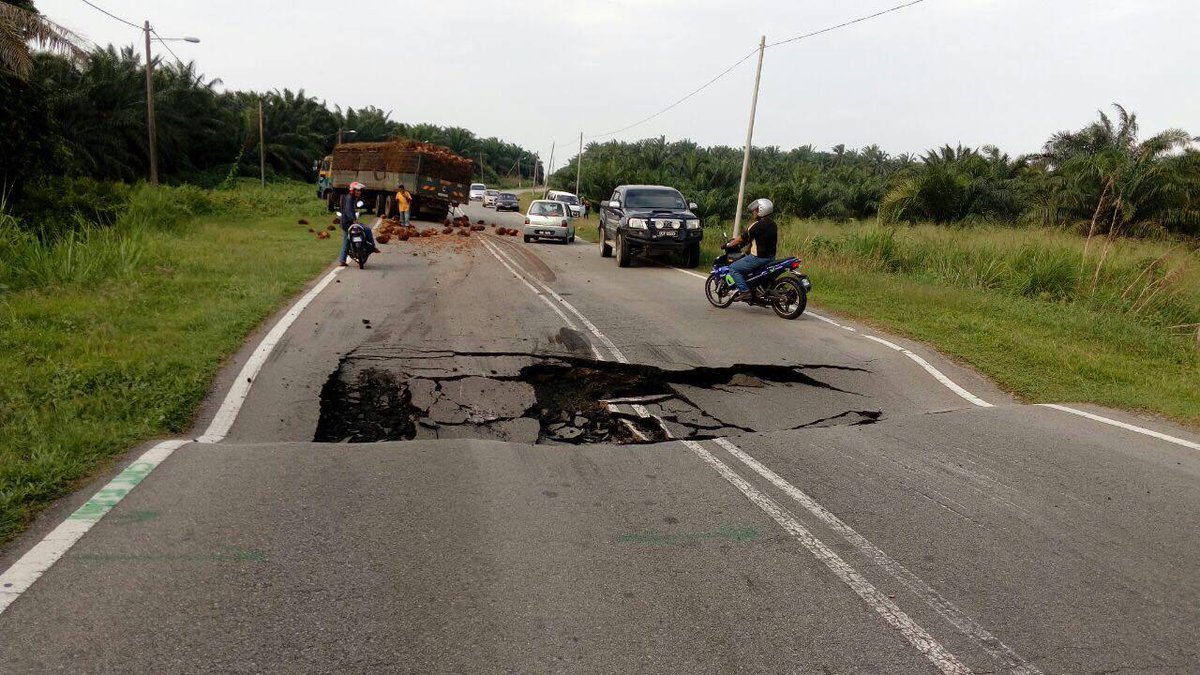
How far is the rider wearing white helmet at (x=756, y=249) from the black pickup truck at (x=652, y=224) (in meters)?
6.29

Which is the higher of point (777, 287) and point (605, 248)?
point (777, 287)

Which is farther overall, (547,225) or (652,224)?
(547,225)

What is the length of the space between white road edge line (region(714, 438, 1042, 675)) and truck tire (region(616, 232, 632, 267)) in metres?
14.1

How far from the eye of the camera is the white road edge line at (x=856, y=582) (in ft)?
10.8

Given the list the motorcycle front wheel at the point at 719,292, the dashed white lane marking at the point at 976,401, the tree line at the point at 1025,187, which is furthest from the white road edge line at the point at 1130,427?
the tree line at the point at 1025,187

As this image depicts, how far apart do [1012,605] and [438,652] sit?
2.57 meters

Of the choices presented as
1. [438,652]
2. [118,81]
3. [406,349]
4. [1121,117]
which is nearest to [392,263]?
[406,349]

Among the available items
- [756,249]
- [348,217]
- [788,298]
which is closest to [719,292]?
[756,249]

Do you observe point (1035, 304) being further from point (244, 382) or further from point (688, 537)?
point (244, 382)

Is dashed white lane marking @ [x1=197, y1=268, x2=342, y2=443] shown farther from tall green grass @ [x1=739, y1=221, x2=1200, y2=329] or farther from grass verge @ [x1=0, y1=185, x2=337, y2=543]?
tall green grass @ [x1=739, y1=221, x2=1200, y2=329]

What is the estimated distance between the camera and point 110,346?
26.1 feet

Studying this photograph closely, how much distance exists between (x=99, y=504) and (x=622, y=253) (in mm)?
15620

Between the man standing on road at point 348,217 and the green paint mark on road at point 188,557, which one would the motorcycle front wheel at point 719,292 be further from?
the green paint mark on road at point 188,557

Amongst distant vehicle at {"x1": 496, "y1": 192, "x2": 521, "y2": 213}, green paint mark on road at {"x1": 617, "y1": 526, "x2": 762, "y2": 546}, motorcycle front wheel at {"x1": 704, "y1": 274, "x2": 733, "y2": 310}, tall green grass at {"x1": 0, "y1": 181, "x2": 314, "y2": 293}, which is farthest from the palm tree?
distant vehicle at {"x1": 496, "y1": 192, "x2": 521, "y2": 213}
